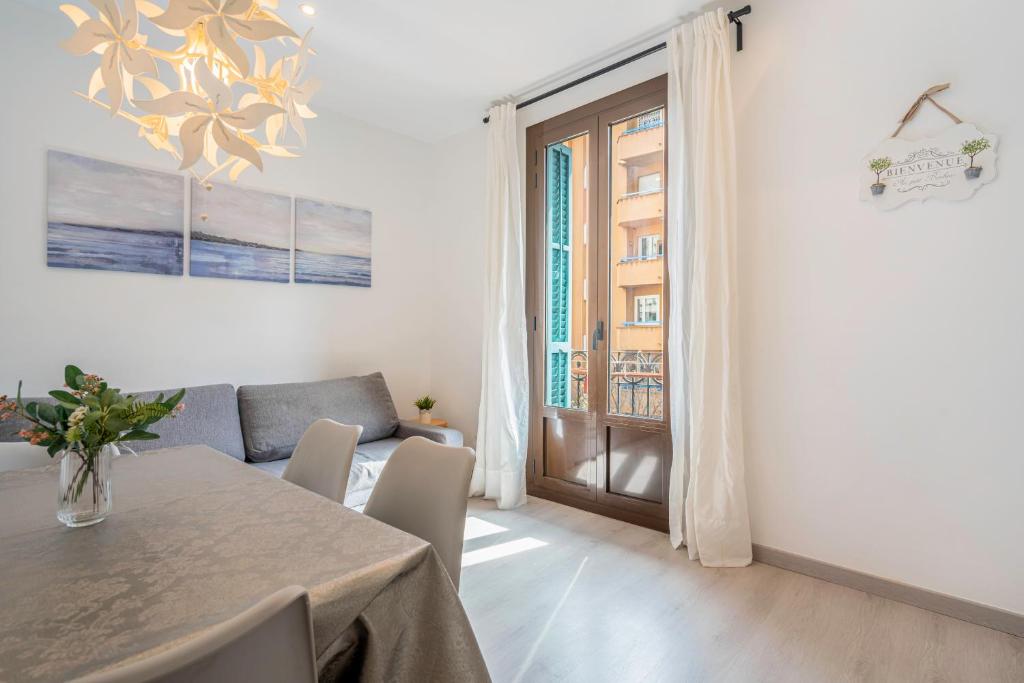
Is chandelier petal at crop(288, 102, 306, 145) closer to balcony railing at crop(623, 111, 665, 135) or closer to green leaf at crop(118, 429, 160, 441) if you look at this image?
green leaf at crop(118, 429, 160, 441)

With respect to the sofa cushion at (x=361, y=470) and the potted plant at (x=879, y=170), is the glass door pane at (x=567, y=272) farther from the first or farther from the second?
the potted plant at (x=879, y=170)

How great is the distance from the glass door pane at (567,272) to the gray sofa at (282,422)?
880 millimetres

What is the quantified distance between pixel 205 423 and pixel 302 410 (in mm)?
555

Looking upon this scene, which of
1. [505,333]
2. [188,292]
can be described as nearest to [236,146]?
[188,292]

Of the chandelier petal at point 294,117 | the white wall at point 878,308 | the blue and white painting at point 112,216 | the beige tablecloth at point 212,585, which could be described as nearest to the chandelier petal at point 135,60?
the chandelier petal at point 294,117

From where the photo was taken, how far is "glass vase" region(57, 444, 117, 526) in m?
1.22

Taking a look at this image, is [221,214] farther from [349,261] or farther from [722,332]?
[722,332]

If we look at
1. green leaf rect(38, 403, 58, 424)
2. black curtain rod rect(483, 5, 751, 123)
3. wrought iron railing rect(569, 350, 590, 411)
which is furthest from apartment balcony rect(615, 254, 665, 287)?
green leaf rect(38, 403, 58, 424)

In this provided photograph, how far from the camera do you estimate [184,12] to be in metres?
1.32

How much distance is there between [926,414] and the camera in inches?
83.6

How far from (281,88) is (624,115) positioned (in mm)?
2146

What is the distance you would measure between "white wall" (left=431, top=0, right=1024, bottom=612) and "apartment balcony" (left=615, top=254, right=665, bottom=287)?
0.52 m

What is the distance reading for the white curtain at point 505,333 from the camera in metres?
3.48

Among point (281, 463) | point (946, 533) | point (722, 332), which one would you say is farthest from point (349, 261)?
point (946, 533)
